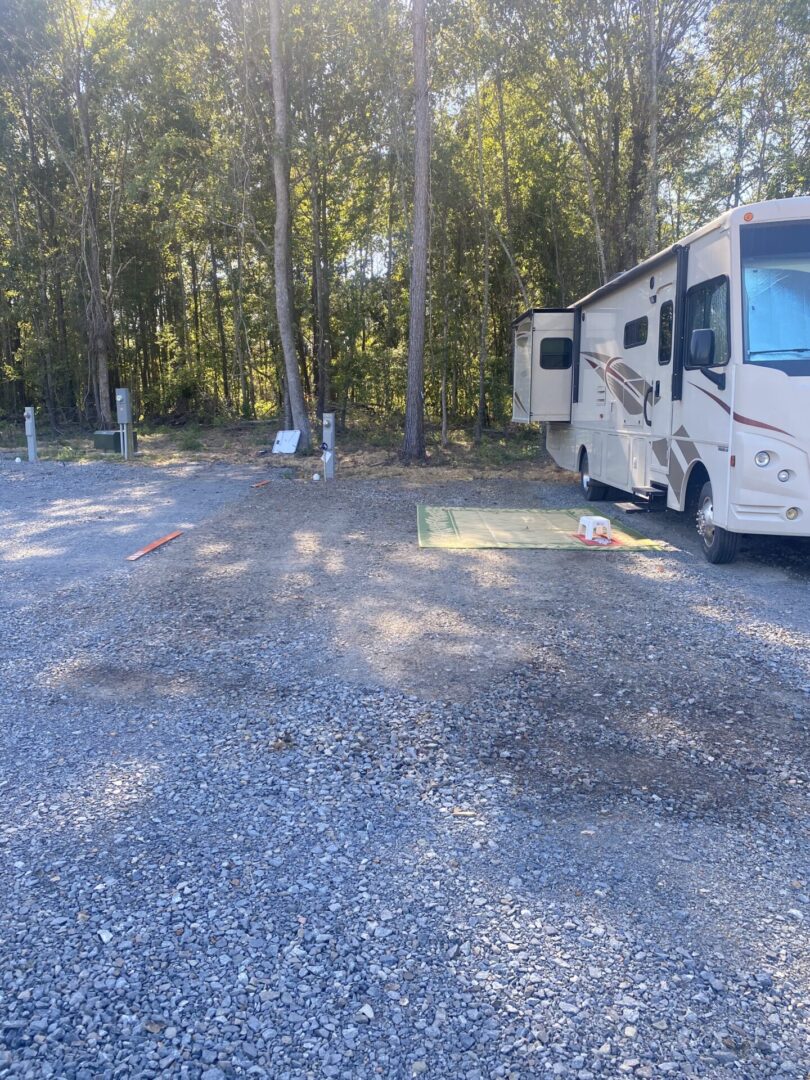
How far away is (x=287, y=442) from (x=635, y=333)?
9.16 m

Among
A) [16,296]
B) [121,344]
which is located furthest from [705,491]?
[121,344]

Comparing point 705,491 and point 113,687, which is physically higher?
point 705,491

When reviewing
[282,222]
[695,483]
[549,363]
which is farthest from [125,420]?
[695,483]

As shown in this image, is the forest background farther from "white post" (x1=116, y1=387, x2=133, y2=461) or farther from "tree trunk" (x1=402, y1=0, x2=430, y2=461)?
"white post" (x1=116, y1=387, x2=133, y2=461)

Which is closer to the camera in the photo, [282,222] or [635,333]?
[635,333]

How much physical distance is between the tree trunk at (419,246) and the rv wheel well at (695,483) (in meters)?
8.55

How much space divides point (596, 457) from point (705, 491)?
409 centimetres

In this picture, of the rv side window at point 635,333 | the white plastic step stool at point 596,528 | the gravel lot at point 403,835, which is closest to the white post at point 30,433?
the gravel lot at point 403,835

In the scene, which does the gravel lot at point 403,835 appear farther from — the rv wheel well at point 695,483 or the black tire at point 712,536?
the rv wheel well at point 695,483

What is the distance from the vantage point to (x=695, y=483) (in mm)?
8531

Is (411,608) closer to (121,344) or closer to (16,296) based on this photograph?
(16,296)

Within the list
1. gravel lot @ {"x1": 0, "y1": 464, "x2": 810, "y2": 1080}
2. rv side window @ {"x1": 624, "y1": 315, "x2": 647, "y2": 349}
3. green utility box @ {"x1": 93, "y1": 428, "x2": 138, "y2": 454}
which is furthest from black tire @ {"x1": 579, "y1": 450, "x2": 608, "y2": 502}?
green utility box @ {"x1": 93, "y1": 428, "x2": 138, "y2": 454}

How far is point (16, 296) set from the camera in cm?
2436

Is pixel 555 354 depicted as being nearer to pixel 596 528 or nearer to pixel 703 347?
pixel 596 528
